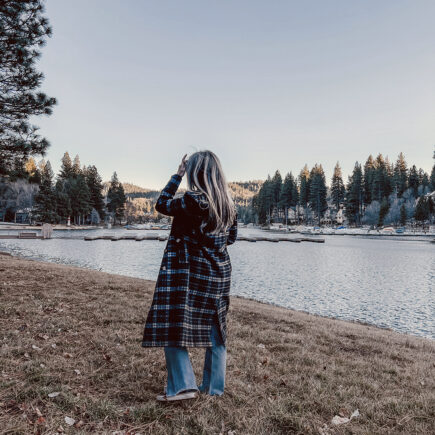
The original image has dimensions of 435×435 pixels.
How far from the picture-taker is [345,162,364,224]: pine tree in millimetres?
76312

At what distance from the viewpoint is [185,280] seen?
2.44m

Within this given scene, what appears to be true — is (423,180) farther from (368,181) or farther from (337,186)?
(337,186)

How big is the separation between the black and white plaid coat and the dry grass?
23.9 inches

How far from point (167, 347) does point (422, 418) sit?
214cm

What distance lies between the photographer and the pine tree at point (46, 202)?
55.9 metres

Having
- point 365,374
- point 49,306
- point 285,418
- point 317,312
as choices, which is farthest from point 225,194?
point 317,312

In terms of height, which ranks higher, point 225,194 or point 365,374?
point 225,194

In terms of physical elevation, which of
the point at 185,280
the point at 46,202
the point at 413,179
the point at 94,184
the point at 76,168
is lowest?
the point at 185,280

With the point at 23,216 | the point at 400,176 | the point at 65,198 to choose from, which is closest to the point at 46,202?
the point at 65,198

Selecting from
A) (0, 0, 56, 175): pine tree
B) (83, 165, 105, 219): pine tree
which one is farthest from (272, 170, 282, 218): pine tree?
(0, 0, 56, 175): pine tree

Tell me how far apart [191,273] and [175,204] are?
1.79 ft

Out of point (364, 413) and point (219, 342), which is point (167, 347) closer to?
point (219, 342)

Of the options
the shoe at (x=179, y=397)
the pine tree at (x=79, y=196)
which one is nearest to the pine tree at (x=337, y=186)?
the pine tree at (x=79, y=196)

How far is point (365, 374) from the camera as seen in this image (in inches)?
141
